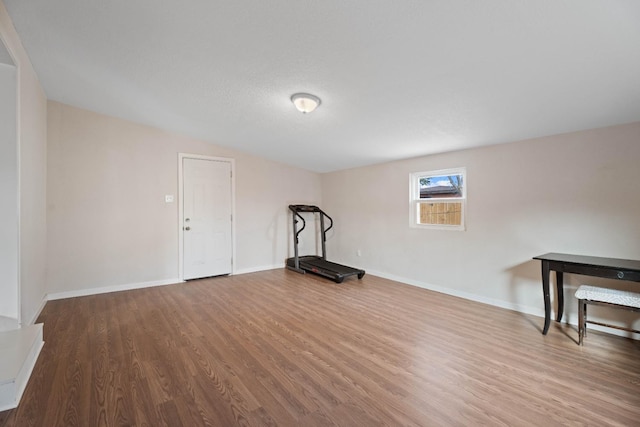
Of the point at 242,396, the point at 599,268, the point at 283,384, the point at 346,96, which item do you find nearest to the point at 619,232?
the point at 599,268

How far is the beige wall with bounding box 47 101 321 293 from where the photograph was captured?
3746mm

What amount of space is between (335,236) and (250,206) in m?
1.94

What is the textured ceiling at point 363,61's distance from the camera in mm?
1711

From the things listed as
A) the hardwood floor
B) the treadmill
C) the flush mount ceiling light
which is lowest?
the hardwood floor

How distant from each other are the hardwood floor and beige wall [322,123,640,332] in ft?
1.82

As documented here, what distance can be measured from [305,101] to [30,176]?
295 centimetres

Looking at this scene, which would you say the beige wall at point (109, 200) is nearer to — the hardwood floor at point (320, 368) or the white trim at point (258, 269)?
the hardwood floor at point (320, 368)

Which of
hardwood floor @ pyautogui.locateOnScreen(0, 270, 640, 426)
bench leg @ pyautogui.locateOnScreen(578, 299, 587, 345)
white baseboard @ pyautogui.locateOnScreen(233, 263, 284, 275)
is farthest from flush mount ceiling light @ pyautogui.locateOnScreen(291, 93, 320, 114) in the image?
white baseboard @ pyautogui.locateOnScreen(233, 263, 284, 275)

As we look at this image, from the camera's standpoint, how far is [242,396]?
180 centimetres

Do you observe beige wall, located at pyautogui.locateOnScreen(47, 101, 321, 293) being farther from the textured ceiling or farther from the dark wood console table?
the dark wood console table

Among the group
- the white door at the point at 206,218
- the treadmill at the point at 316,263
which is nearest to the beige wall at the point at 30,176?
the white door at the point at 206,218

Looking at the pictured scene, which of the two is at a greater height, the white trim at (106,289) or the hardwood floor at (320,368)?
the white trim at (106,289)

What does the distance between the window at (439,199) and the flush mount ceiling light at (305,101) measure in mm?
2276

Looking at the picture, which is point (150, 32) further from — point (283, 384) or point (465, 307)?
point (465, 307)
